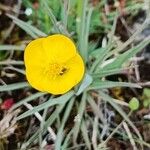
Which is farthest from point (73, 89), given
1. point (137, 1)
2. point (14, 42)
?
point (137, 1)

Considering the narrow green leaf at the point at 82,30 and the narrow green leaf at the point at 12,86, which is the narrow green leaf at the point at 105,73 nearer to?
the narrow green leaf at the point at 82,30

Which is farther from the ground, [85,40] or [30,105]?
[85,40]

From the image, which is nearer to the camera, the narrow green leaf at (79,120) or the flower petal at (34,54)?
the flower petal at (34,54)

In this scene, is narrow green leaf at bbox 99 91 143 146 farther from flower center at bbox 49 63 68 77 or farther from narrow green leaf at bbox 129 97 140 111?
flower center at bbox 49 63 68 77

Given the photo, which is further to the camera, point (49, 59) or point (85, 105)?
point (85, 105)

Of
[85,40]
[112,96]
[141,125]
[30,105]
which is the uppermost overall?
[85,40]

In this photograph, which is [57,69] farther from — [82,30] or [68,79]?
[82,30]

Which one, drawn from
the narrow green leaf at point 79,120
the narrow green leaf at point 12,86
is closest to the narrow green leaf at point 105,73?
the narrow green leaf at point 79,120

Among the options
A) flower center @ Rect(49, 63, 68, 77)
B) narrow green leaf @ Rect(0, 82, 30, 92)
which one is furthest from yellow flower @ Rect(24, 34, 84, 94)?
narrow green leaf @ Rect(0, 82, 30, 92)

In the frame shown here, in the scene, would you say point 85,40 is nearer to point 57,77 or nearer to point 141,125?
point 57,77
